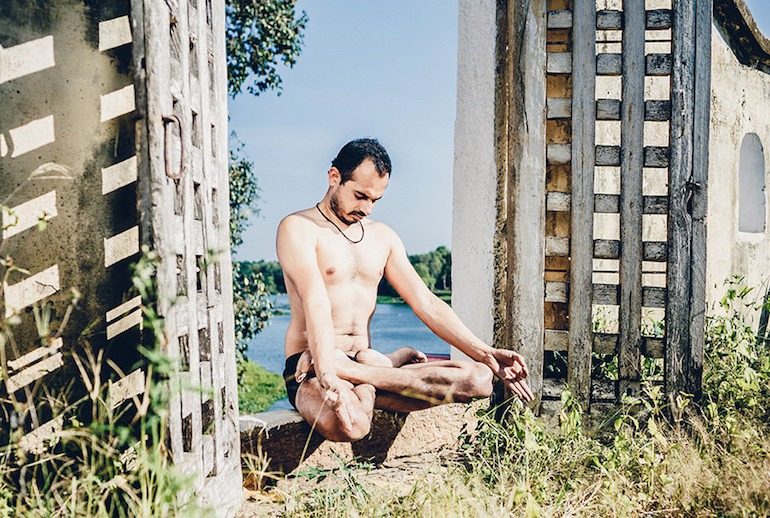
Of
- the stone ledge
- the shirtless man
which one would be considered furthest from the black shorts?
the stone ledge

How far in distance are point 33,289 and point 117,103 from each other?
0.84 meters

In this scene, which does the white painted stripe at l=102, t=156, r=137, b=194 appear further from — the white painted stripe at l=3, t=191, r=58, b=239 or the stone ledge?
the stone ledge

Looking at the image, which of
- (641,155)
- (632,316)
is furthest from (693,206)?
(632,316)

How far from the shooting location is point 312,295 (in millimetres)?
3473

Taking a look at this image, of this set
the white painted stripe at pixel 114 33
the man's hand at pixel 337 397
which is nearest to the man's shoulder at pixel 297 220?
the man's hand at pixel 337 397

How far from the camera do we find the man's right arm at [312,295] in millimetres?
3324

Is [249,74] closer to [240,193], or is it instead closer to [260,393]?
[240,193]

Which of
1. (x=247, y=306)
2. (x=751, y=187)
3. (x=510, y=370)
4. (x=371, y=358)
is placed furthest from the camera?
(x=751, y=187)

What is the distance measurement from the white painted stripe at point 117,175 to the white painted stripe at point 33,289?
0.39 meters

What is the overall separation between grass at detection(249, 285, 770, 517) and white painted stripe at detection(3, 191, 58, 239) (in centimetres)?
152

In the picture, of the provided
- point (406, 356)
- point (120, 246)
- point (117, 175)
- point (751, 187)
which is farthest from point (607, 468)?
point (751, 187)

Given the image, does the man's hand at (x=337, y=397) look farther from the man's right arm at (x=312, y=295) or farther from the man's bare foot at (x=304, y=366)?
the man's bare foot at (x=304, y=366)

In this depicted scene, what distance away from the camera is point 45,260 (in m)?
2.87

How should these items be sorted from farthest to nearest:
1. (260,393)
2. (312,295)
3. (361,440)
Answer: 1. (260,393)
2. (361,440)
3. (312,295)
